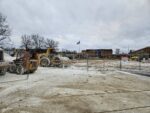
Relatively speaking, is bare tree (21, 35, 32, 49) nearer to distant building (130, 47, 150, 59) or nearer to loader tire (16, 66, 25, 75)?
distant building (130, 47, 150, 59)

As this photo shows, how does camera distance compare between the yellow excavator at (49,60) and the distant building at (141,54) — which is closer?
the yellow excavator at (49,60)

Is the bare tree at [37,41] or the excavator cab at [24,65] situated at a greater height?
the bare tree at [37,41]

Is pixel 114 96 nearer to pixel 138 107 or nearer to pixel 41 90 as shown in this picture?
pixel 138 107

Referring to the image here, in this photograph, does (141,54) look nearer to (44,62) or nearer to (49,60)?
(49,60)

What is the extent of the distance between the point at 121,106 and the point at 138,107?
63 centimetres

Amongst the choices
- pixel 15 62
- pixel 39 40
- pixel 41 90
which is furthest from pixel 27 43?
pixel 41 90

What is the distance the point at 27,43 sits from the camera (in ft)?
332

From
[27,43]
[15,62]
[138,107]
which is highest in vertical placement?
[27,43]

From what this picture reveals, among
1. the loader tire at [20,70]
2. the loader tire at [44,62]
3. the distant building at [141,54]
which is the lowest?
the loader tire at [20,70]

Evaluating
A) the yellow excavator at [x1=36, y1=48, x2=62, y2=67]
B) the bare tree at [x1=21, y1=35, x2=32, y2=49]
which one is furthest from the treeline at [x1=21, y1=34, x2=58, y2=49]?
the yellow excavator at [x1=36, y1=48, x2=62, y2=67]

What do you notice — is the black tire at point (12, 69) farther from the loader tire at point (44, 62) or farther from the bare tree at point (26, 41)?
the bare tree at point (26, 41)

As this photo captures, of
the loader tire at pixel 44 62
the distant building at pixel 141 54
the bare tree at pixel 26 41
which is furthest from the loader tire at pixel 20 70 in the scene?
the bare tree at pixel 26 41

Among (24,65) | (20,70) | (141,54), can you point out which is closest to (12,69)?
(20,70)

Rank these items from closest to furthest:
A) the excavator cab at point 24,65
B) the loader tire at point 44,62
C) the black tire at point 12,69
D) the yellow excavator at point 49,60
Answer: the excavator cab at point 24,65, the black tire at point 12,69, the loader tire at point 44,62, the yellow excavator at point 49,60
